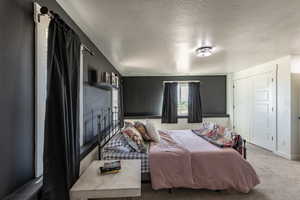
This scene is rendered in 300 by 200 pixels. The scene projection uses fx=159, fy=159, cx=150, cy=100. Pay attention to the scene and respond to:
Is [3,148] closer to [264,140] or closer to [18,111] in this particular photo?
[18,111]

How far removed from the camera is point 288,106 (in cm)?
355

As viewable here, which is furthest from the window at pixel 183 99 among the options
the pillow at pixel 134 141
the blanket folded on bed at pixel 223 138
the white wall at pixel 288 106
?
the pillow at pixel 134 141

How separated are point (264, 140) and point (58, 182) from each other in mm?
4901

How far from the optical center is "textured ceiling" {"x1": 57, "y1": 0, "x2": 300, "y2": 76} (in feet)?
5.23

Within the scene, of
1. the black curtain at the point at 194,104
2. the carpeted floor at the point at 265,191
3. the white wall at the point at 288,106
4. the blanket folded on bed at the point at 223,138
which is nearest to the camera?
the carpeted floor at the point at 265,191

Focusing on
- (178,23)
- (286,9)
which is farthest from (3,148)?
(286,9)

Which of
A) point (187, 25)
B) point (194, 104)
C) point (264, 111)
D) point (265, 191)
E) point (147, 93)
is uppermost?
point (187, 25)

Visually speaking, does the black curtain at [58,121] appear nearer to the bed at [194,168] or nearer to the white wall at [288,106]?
the bed at [194,168]

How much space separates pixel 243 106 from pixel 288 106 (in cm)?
164

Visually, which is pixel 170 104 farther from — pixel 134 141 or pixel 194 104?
pixel 134 141

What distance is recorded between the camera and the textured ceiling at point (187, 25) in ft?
5.23

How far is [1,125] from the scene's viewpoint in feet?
3.01

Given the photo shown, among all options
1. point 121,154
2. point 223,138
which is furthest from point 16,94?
point 223,138

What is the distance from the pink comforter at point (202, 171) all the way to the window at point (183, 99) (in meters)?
3.71
